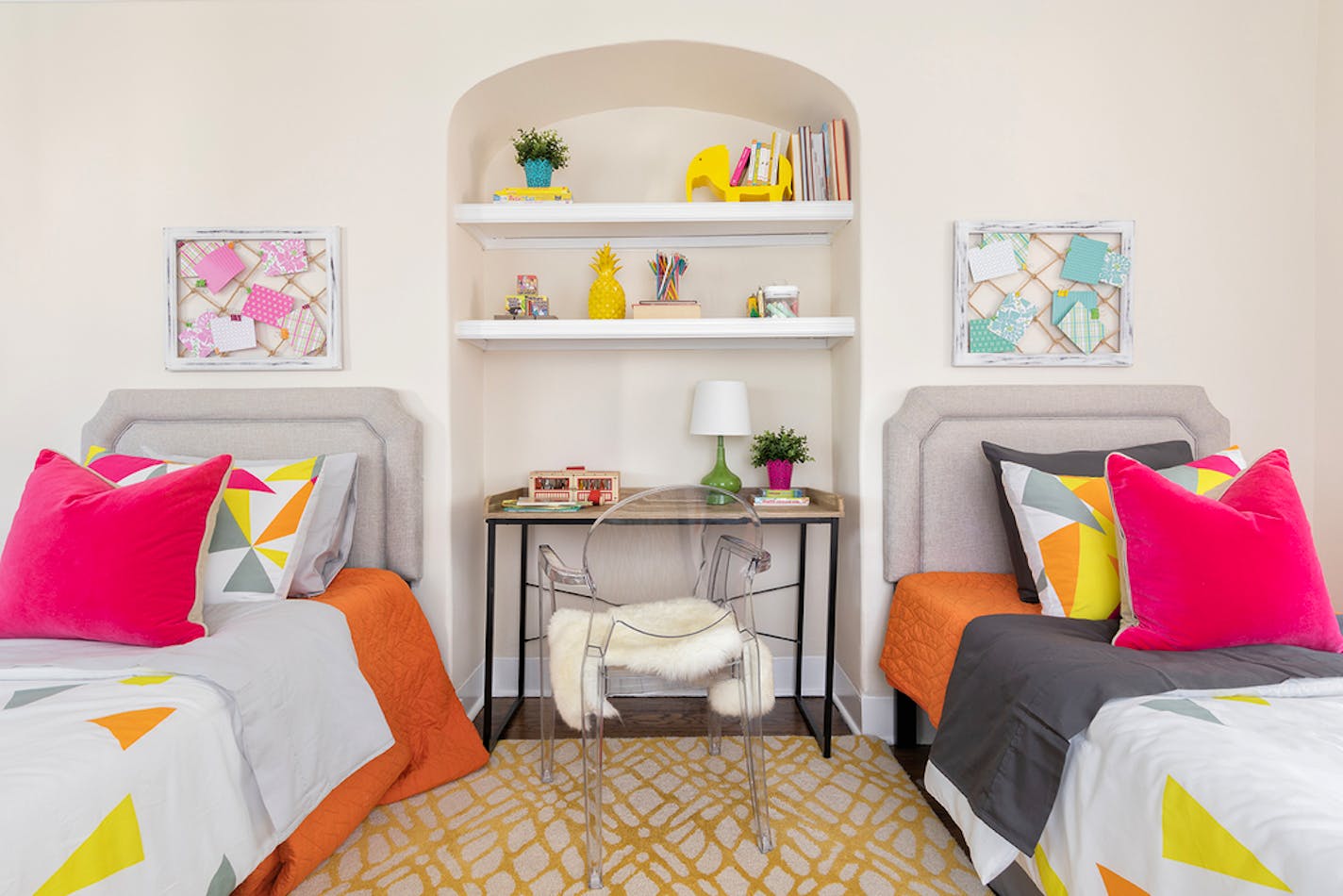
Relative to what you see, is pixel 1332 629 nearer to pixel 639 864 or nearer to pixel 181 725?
pixel 639 864

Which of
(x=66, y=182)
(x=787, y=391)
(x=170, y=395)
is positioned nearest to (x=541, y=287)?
(x=787, y=391)

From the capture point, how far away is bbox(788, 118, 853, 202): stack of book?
2.30m

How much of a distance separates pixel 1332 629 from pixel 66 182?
341 centimetres

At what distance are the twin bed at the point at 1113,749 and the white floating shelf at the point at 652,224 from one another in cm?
122

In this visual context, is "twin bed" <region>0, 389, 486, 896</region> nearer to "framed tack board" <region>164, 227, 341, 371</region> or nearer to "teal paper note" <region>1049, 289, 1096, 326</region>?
"framed tack board" <region>164, 227, 341, 371</region>

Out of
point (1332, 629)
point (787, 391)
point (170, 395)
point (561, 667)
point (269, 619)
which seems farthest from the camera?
point (787, 391)

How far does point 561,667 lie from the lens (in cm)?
170

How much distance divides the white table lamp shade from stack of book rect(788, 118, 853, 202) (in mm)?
674

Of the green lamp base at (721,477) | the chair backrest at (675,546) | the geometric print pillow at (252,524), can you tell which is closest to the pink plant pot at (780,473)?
the green lamp base at (721,477)

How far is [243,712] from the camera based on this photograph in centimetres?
122

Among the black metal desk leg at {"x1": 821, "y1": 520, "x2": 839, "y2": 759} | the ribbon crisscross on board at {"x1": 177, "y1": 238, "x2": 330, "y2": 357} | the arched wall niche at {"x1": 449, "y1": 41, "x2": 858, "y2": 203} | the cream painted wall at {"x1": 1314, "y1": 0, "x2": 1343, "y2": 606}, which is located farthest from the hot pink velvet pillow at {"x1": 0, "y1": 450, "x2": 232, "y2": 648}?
the cream painted wall at {"x1": 1314, "y1": 0, "x2": 1343, "y2": 606}

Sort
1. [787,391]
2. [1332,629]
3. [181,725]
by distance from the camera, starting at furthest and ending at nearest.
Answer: [787,391], [1332,629], [181,725]

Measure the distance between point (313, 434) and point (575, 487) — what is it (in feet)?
2.63

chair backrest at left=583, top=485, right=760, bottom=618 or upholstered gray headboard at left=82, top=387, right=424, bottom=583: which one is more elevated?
upholstered gray headboard at left=82, top=387, right=424, bottom=583
